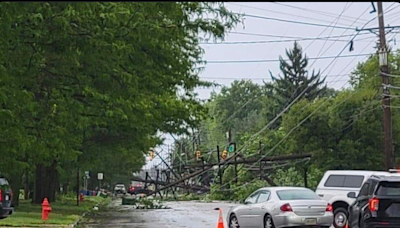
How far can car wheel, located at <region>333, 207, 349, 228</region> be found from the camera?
23.5m

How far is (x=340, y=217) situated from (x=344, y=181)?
1364 mm

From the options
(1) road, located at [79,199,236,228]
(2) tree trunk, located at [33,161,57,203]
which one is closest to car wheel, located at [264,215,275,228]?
(1) road, located at [79,199,236,228]

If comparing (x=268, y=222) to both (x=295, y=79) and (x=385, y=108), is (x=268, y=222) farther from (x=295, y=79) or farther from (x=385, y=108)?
(x=295, y=79)

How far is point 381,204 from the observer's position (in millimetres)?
16859

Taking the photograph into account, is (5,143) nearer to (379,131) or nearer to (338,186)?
(338,186)

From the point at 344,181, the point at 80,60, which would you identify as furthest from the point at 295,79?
the point at 80,60

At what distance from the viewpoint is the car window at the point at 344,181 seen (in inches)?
953

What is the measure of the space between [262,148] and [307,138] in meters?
10.6

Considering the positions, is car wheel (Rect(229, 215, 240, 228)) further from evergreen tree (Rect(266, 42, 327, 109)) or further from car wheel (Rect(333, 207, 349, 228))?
evergreen tree (Rect(266, 42, 327, 109))

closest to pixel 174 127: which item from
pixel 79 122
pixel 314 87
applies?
pixel 79 122

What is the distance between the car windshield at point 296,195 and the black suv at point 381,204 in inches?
113

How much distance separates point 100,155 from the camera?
40.4 metres

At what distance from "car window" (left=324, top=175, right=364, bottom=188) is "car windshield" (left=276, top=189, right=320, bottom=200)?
3.80m

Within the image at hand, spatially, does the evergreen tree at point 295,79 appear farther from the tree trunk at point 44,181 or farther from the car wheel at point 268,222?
the car wheel at point 268,222
